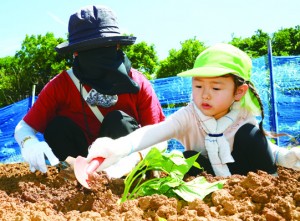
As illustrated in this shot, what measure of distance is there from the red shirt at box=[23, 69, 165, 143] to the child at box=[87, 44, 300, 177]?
0.32m

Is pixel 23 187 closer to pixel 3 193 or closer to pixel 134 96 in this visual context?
pixel 3 193

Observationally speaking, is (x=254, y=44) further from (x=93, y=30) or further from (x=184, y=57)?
(x=93, y=30)

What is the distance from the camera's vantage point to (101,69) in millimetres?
2436

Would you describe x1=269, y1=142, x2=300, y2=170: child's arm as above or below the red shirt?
below

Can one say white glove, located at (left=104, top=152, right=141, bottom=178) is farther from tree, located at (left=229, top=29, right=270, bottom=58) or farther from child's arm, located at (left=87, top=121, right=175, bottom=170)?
tree, located at (left=229, top=29, right=270, bottom=58)

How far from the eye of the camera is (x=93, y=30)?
8.24 ft

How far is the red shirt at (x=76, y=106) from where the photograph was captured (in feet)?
8.30

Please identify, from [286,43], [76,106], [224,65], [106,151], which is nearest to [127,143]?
[106,151]

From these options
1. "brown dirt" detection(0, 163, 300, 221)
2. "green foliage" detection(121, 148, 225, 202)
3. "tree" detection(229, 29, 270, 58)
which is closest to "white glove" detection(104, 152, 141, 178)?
"brown dirt" detection(0, 163, 300, 221)

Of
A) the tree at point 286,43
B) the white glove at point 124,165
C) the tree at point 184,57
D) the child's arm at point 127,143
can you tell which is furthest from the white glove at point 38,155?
the tree at point 286,43

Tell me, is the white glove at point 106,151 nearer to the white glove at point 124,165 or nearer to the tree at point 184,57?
the white glove at point 124,165

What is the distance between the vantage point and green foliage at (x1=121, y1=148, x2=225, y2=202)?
145cm

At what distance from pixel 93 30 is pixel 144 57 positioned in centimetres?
2449

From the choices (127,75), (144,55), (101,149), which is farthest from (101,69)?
(144,55)
